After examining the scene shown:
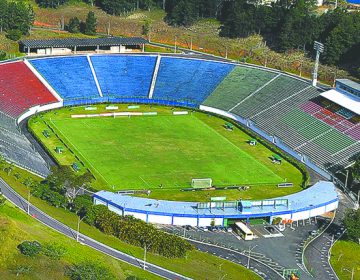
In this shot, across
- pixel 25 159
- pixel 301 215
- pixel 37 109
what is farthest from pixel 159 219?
pixel 37 109

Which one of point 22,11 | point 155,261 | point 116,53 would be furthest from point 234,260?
point 22,11

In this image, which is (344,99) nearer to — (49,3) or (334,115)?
(334,115)

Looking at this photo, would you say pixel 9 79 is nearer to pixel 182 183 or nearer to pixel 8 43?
pixel 8 43

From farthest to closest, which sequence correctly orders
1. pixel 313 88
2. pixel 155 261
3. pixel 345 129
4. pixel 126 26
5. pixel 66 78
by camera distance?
pixel 126 26 → pixel 66 78 → pixel 313 88 → pixel 345 129 → pixel 155 261

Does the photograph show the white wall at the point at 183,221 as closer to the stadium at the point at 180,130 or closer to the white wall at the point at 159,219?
the stadium at the point at 180,130

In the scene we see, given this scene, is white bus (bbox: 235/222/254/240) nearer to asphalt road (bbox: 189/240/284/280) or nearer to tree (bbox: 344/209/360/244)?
asphalt road (bbox: 189/240/284/280)

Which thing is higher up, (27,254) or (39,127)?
(27,254)
